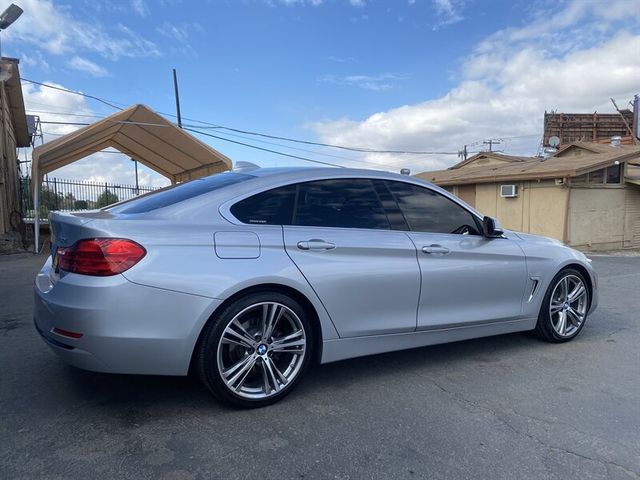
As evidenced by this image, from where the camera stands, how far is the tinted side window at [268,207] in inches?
129

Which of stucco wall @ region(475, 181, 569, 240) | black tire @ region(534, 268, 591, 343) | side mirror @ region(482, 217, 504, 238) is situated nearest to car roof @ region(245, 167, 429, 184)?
side mirror @ region(482, 217, 504, 238)

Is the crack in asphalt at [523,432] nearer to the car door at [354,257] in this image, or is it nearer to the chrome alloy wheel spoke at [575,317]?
the car door at [354,257]

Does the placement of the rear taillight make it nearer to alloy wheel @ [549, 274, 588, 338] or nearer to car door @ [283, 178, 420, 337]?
car door @ [283, 178, 420, 337]

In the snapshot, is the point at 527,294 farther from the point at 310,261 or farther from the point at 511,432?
the point at 310,261

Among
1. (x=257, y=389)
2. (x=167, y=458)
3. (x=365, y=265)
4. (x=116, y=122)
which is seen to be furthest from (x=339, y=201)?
(x=116, y=122)

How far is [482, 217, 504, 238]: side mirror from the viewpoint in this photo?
4211mm

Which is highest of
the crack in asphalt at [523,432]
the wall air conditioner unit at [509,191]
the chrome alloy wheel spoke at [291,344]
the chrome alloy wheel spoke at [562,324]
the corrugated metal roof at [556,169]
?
the corrugated metal roof at [556,169]

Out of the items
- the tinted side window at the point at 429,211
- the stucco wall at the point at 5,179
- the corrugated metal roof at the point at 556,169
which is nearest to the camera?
the tinted side window at the point at 429,211

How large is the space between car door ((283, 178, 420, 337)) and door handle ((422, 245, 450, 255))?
0.13m

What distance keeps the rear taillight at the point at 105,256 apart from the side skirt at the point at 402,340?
139cm

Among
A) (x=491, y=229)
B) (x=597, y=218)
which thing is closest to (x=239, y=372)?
(x=491, y=229)

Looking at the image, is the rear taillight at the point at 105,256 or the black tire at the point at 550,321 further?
the black tire at the point at 550,321

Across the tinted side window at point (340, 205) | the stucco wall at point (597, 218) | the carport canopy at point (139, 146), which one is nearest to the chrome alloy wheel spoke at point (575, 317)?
the tinted side window at point (340, 205)

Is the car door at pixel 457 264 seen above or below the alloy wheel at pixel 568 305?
above
